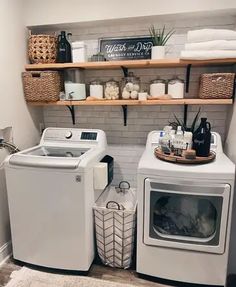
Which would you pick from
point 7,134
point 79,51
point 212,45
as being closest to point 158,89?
point 212,45

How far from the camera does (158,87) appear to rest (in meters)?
2.23

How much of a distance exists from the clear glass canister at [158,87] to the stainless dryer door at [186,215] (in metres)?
0.85

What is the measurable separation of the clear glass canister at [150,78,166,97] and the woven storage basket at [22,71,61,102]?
88cm

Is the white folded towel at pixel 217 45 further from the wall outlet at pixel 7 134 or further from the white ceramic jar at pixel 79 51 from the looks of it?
the wall outlet at pixel 7 134

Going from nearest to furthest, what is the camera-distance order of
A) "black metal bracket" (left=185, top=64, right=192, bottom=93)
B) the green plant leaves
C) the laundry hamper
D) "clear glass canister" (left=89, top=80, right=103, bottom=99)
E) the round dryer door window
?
the round dryer door window
the laundry hamper
the green plant leaves
"black metal bracket" (left=185, top=64, right=192, bottom=93)
"clear glass canister" (left=89, top=80, right=103, bottom=99)

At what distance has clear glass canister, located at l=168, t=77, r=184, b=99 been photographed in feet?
7.15

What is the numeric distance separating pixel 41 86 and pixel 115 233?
145 cm

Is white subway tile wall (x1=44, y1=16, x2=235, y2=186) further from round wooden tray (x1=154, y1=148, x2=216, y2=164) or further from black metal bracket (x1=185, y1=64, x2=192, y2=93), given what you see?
round wooden tray (x1=154, y1=148, x2=216, y2=164)

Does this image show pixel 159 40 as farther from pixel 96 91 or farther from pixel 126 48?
pixel 96 91

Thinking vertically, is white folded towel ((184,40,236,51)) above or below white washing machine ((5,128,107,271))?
above

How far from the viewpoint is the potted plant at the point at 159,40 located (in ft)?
6.96

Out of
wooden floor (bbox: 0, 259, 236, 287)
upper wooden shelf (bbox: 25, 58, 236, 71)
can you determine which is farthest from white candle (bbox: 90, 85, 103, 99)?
wooden floor (bbox: 0, 259, 236, 287)

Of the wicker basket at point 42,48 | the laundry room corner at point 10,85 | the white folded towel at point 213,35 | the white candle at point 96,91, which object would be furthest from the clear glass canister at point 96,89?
the white folded towel at point 213,35

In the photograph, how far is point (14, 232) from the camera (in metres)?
2.06
